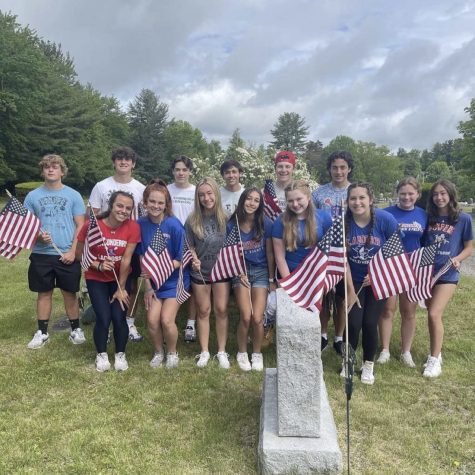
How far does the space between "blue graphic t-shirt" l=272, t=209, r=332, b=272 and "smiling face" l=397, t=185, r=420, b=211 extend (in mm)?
901

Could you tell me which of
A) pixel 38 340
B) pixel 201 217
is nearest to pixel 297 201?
pixel 201 217

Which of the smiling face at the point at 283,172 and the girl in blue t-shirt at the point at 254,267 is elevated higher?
the smiling face at the point at 283,172

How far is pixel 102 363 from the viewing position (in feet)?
15.8

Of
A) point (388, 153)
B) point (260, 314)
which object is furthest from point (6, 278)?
point (388, 153)

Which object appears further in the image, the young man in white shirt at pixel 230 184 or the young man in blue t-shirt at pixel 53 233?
the young man in white shirt at pixel 230 184

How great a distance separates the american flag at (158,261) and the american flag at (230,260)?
0.49 metres

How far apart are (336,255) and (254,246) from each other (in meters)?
0.98

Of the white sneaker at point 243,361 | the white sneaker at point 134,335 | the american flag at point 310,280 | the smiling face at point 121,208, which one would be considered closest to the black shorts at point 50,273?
the white sneaker at point 134,335

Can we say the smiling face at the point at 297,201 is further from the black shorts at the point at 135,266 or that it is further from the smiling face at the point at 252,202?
the black shorts at the point at 135,266

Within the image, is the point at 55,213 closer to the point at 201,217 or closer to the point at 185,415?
the point at 201,217

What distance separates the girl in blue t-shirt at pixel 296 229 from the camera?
174 inches

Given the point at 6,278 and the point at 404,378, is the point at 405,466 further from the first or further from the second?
the point at 6,278

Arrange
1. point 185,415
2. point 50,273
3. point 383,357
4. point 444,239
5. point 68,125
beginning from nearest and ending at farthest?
point 185,415
point 444,239
point 383,357
point 50,273
point 68,125

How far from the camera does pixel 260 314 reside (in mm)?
4805
